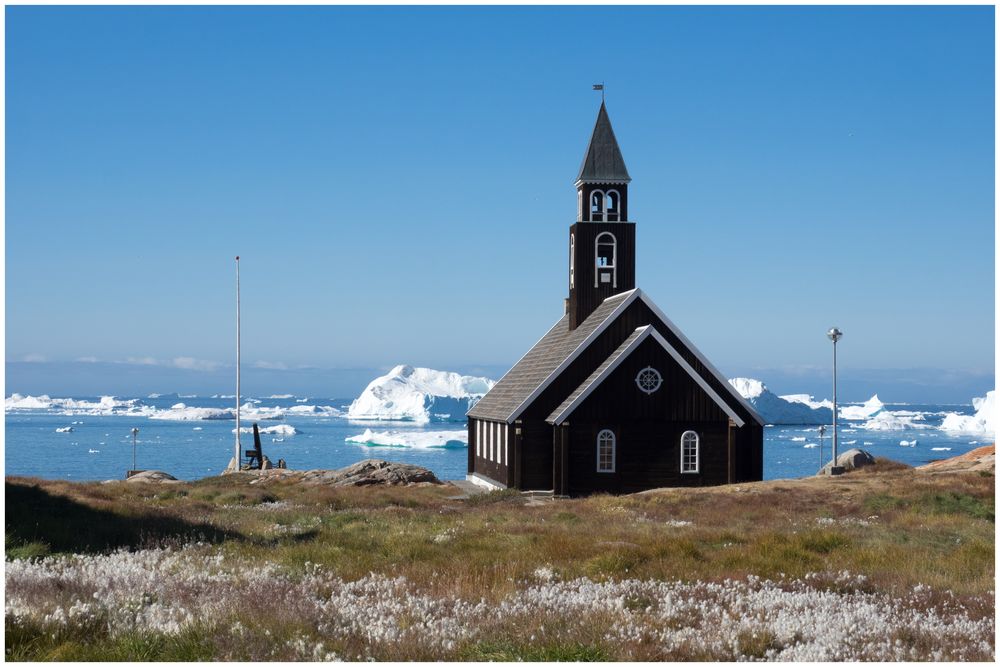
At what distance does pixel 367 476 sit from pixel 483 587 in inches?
1275

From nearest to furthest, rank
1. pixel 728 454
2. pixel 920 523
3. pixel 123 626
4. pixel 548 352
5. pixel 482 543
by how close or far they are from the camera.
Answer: pixel 123 626 → pixel 482 543 → pixel 920 523 → pixel 728 454 → pixel 548 352

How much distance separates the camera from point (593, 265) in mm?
43625

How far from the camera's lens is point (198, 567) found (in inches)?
579

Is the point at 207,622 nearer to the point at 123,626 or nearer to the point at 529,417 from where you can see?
the point at 123,626

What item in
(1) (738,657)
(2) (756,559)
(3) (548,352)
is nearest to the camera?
(1) (738,657)

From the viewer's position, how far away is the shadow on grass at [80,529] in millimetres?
17375

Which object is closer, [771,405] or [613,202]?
[613,202]

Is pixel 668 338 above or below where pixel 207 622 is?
above

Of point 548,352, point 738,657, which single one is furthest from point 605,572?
point 548,352

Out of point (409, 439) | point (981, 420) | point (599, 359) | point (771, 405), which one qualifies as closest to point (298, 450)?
point (409, 439)

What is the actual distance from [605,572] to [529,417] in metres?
24.3

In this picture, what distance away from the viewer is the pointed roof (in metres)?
43.9

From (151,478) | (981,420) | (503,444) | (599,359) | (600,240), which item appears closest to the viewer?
(599,359)

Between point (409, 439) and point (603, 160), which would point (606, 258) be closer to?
point (603, 160)
